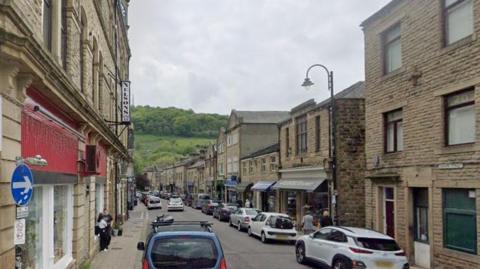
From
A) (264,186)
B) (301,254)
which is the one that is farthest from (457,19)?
(264,186)

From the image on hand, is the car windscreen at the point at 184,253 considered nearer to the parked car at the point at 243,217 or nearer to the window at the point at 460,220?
the window at the point at 460,220

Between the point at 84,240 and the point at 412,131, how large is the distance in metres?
11.3

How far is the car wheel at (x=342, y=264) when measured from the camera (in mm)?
14394

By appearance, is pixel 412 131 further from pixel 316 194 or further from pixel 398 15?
pixel 316 194

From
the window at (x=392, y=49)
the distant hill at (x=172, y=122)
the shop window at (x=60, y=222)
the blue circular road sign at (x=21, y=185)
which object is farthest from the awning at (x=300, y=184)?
the distant hill at (x=172, y=122)

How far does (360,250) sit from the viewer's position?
14219 mm

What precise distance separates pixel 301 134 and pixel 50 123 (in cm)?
2433

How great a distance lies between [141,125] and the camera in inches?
6142

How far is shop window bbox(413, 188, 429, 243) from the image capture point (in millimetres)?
17141

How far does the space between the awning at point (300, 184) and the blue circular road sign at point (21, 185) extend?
2257 cm

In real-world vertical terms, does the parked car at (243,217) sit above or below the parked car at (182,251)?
below

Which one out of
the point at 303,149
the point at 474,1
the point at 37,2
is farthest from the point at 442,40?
the point at 303,149

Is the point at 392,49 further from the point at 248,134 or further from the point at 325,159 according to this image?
the point at 248,134

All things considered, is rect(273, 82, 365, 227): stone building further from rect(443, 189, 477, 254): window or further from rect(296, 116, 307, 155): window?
rect(443, 189, 477, 254): window
